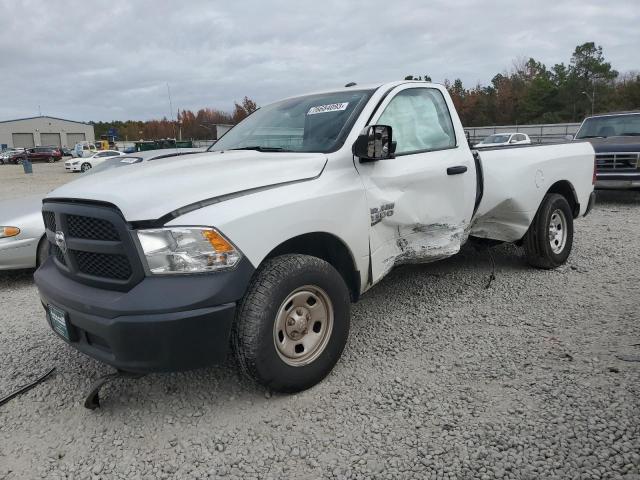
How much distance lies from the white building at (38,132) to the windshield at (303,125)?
97.4 metres

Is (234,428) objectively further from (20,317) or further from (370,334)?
(20,317)

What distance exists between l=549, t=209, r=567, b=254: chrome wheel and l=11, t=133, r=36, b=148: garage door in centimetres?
9937

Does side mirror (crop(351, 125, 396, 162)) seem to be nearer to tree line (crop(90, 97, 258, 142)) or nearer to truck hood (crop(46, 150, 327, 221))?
truck hood (crop(46, 150, 327, 221))

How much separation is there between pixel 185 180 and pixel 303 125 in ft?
4.22

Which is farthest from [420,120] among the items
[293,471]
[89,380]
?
[89,380]

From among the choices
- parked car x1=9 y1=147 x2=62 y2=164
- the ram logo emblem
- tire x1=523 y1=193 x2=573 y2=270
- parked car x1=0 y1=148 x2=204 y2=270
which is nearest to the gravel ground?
parked car x1=0 y1=148 x2=204 y2=270

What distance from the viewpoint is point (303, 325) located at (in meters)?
2.98

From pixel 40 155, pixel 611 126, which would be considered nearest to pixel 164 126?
pixel 40 155

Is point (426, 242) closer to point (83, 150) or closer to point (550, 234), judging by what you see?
point (550, 234)

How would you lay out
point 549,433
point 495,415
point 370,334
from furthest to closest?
point 370,334
point 495,415
point 549,433

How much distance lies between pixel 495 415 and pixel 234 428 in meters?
1.43

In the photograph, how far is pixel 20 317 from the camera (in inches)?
179

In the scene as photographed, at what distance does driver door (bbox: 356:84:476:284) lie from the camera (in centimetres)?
349

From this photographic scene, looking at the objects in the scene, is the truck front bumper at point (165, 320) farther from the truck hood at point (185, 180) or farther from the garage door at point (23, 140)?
the garage door at point (23, 140)
